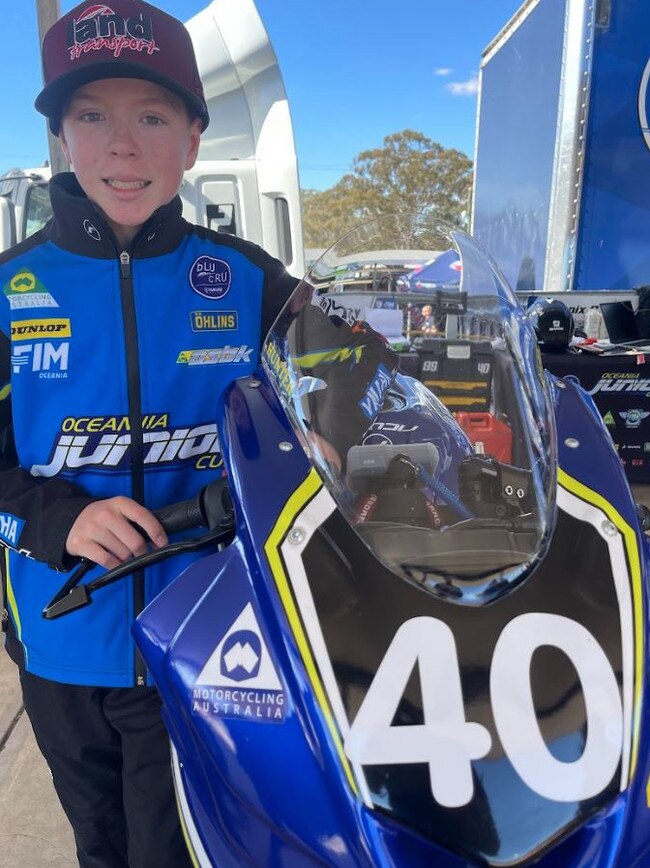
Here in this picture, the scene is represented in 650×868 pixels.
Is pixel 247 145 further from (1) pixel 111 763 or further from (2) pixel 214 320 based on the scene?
(1) pixel 111 763

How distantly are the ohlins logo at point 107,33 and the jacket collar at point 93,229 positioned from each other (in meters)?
0.24

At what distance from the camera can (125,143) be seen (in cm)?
128

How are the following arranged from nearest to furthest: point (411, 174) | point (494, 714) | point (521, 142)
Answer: point (494, 714) < point (521, 142) < point (411, 174)

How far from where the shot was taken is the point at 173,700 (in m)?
0.84

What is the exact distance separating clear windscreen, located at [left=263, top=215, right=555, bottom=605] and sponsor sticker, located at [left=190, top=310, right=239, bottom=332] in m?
0.26

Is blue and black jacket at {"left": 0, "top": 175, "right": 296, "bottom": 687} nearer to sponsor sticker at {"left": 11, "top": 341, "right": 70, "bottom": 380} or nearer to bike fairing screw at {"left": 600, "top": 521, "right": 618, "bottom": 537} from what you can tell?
sponsor sticker at {"left": 11, "top": 341, "right": 70, "bottom": 380}

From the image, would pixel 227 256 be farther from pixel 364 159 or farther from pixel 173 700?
pixel 364 159

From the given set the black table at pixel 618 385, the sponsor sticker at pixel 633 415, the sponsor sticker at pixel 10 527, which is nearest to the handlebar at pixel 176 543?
the sponsor sticker at pixel 10 527

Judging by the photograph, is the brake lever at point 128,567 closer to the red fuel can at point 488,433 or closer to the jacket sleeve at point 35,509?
the jacket sleeve at point 35,509

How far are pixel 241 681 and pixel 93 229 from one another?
913 millimetres

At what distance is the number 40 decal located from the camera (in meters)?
0.73

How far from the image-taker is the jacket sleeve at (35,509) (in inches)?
46.1

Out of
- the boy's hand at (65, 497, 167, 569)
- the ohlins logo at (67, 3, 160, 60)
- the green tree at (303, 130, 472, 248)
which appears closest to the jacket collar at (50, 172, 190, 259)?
the ohlins logo at (67, 3, 160, 60)

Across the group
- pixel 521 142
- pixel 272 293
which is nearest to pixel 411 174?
pixel 521 142
